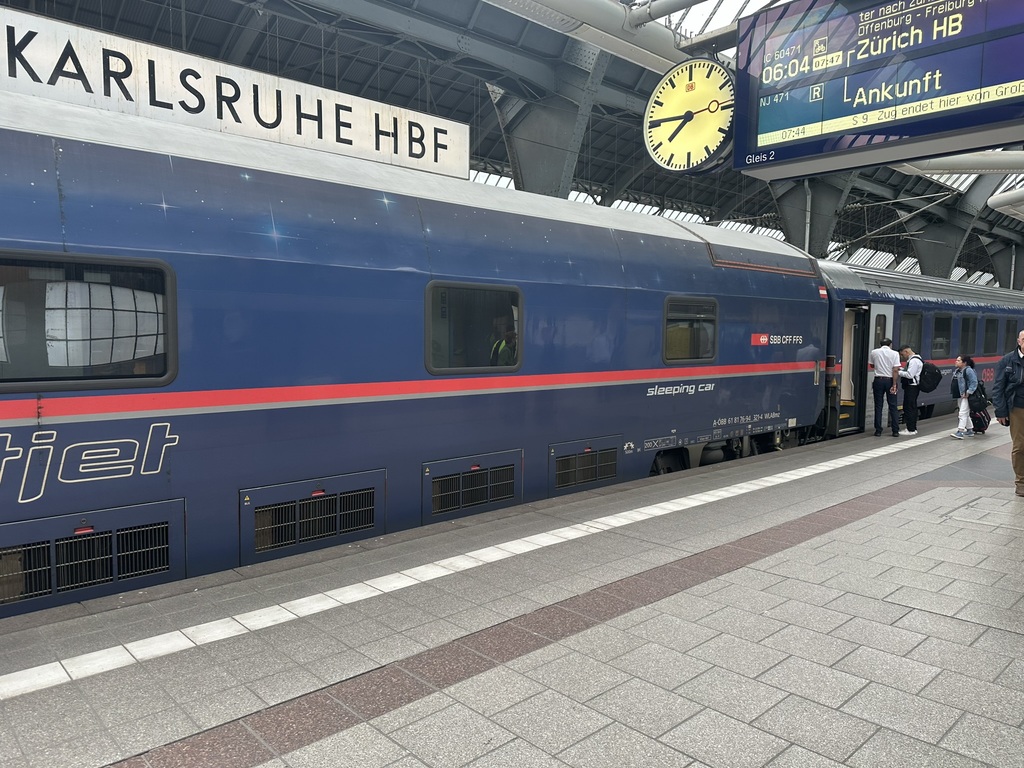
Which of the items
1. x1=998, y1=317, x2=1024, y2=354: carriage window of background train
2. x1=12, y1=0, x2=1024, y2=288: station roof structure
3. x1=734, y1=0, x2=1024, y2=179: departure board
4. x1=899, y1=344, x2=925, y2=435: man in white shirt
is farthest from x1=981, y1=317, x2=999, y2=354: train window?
x1=734, y1=0, x2=1024, y2=179: departure board

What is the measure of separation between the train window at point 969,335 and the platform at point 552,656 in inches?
459

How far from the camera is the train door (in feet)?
39.9

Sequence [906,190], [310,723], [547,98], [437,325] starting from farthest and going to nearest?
[906,190]
[547,98]
[437,325]
[310,723]

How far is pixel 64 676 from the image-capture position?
3.32 m

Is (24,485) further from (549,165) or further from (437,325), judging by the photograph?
(549,165)

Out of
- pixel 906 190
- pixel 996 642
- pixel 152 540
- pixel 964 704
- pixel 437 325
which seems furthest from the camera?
pixel 906 190

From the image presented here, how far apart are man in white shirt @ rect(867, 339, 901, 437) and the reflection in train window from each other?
147 cm

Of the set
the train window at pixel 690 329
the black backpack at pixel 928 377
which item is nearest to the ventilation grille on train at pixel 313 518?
the train window at pixel 690 329

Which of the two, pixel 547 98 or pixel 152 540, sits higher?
pixel 547 98

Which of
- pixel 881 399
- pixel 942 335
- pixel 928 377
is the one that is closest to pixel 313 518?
pixel 881 399

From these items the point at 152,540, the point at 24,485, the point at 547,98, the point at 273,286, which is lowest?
the point at 152,540

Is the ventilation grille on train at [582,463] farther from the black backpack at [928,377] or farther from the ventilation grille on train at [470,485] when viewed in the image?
the black backpack at [928,377]

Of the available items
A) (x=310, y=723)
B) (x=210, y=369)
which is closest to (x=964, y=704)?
(x=310, y=723)

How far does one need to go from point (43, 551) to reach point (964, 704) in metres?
4.80
